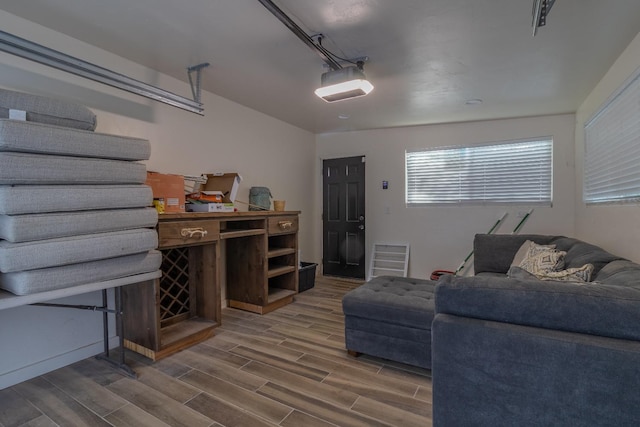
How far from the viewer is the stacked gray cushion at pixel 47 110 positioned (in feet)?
5.49

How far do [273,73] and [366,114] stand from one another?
165cm

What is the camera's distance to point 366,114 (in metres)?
4.10

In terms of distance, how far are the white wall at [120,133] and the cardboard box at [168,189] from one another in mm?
452

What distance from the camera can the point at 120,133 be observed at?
8.45 feet

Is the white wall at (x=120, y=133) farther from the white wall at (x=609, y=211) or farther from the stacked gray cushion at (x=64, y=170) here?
the white wall at (x=609, y=211)

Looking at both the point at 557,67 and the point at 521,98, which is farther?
the point at 521,98

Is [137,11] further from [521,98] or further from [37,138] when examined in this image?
[521,98]

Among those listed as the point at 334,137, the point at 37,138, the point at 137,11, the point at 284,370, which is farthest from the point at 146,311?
the point at 334,137

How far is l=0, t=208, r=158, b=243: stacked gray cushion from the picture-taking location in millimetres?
1566

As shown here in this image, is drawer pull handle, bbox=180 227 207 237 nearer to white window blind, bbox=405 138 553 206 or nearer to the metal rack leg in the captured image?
the metal rack leg

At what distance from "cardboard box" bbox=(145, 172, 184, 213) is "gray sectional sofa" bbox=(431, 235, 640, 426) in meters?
2.08

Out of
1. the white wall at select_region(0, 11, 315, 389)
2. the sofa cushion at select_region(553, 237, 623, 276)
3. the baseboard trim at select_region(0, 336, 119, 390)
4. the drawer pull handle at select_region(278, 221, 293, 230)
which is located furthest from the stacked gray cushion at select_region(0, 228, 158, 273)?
the sofa cushion at select_region(553, 237, 623, 276)

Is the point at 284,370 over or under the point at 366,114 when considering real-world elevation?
under

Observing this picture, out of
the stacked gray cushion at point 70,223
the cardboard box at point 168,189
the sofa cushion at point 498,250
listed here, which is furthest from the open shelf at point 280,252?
the sofa cushion at point 498,250
